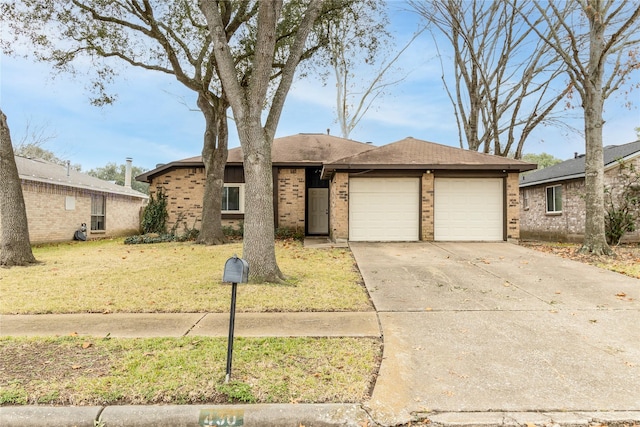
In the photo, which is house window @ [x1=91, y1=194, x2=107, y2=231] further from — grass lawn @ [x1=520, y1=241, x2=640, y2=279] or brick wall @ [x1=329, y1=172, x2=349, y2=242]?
grass lawn @ [x1=520, y1=241, x2=640, y2=279]

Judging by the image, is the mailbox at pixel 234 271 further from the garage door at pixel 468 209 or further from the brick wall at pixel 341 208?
the garage door at pixel 468 209

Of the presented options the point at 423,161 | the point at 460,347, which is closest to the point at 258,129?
the point at 460,347

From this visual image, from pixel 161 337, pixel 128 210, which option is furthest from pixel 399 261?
pixel 128 210

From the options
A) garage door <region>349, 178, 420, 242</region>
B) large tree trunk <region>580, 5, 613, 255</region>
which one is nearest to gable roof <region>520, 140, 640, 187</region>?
large tree trunk <region>580, 5, 613, 255</region>

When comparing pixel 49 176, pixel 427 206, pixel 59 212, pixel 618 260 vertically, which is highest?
pixel 49 176

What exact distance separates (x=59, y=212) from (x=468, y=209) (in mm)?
16207

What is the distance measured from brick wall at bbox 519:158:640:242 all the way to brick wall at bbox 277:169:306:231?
10.7 meters

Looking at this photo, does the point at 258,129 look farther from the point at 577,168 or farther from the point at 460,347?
the point at 577,168

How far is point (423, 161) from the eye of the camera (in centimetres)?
1238

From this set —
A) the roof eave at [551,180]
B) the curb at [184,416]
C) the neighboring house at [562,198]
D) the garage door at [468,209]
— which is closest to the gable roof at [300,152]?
the garage door at [468,209]

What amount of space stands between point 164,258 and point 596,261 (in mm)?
11170

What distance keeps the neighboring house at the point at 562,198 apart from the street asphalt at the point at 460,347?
892 centimetres

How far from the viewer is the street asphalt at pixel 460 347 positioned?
2678mm

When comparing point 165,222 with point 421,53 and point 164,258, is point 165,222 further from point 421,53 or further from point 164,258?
point 421,53
